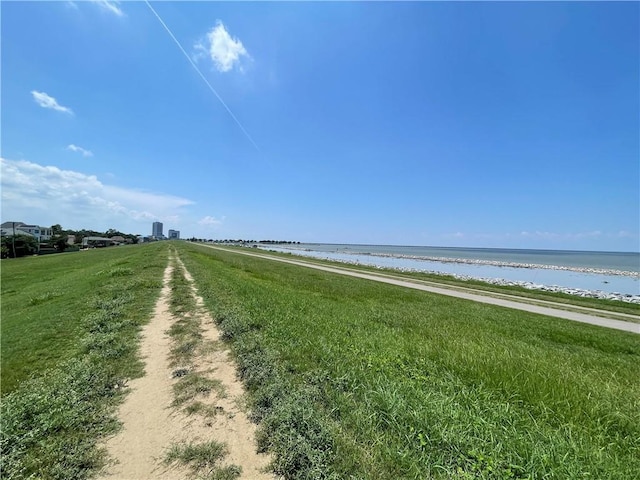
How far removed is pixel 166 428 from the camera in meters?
3.48

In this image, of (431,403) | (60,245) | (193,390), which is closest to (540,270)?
(431,403)

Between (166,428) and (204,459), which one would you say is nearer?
(204,459)

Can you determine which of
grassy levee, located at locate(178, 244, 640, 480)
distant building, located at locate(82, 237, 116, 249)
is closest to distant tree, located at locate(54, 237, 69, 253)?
distant building, located at locate(82, 237, 116, 249)

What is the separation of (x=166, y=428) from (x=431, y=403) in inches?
139

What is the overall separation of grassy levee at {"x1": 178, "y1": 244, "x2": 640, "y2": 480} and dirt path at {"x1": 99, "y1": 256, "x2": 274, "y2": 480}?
265mm

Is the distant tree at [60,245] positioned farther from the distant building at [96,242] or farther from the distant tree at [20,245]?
the distant building at [96,242]

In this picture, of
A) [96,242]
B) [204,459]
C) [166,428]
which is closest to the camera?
[204,459]

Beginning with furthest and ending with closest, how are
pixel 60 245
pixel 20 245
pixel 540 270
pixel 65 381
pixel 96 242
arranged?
1. pixel 96 242
2. pixel 60 245
3. pixel 20 245
4. pixel 540 270
5. pixel 65 381

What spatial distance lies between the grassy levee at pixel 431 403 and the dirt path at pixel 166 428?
0.27 metres

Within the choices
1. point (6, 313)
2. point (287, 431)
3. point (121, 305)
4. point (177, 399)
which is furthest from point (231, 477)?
point (6, 313)

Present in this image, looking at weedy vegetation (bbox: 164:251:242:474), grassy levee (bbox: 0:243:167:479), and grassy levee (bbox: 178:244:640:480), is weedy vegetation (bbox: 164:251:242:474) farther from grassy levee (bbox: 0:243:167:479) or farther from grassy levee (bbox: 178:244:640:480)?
grassy levee (bbox: 0:243:167:479)

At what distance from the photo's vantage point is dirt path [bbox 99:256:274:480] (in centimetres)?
284

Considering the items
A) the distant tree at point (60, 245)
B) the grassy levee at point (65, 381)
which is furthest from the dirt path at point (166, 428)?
the distant tree at point (60, 245)

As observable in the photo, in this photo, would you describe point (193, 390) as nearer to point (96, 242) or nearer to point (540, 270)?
point (540, 270)
